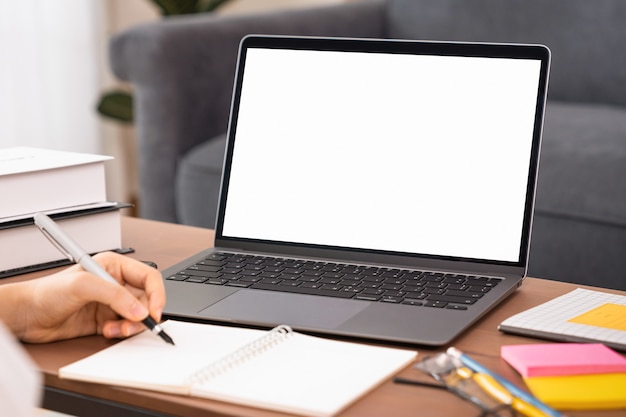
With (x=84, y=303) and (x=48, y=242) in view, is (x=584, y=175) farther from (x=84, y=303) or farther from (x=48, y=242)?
(x=84, y=303)

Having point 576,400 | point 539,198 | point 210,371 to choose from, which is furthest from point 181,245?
point 539,198

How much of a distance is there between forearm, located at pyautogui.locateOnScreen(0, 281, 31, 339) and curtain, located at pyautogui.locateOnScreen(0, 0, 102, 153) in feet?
7.93

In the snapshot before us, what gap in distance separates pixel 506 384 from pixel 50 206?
22.3 inches

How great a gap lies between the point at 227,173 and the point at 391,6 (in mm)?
1655

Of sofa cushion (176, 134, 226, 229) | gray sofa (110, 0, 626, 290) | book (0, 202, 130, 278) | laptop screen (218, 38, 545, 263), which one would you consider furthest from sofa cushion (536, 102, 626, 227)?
book (0, 202, 130, 278)

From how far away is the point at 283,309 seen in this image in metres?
0.84

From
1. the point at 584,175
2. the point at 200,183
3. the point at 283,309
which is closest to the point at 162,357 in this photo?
the point at 283,309

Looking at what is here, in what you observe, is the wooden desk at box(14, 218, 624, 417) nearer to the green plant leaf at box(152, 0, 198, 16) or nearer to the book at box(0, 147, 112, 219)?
the book at box(0, 147, 112, 219)

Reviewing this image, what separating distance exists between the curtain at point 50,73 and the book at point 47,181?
212 centimetres

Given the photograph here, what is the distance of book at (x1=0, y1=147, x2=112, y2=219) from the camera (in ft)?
3.23

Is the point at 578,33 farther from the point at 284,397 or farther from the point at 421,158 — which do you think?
the point at 284,397

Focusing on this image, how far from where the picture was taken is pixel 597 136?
194 centimetres

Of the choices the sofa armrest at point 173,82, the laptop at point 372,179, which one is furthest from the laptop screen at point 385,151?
the sofa armrest at point 173,82

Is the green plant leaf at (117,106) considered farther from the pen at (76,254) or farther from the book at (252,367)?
the book at (252,367)
